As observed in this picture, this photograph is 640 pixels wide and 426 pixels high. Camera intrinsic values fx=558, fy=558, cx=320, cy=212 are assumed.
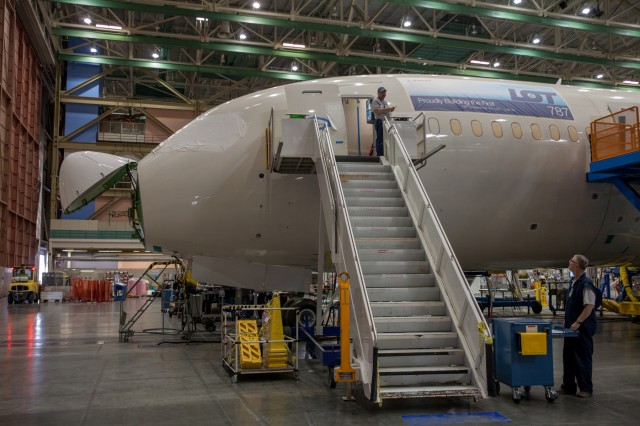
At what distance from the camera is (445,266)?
7414 mm

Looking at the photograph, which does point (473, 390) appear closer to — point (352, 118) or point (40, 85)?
point (352, 118)

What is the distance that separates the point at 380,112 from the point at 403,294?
400 cm

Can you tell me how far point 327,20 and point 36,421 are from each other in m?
23.6

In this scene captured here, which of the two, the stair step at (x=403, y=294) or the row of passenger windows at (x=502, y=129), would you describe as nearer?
the stair step at (x=403, y=294)

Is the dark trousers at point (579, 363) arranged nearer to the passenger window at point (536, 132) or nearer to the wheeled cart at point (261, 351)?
the wheeled cart at point (261, 351)

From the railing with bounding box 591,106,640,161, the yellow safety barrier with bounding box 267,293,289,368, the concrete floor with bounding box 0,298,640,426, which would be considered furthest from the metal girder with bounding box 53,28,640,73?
the yellow safety barrier with bounding box 267,293,289,368

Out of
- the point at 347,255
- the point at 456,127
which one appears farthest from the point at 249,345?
the point at 456,127

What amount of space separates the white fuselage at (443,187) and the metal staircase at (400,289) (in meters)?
1.82

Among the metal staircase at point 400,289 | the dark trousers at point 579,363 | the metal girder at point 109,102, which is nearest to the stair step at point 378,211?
the metal staircase at point 400,289

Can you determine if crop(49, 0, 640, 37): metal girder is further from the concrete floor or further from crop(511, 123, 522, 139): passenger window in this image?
the concrete floor

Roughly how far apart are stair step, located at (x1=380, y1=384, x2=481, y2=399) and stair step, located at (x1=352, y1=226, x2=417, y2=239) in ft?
8.00

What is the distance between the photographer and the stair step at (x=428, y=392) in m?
5.97

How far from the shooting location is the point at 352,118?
38.2 feet

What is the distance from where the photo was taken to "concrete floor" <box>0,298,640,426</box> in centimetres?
598
